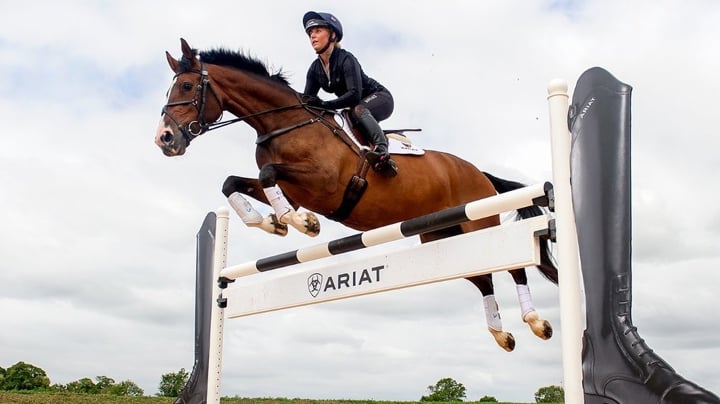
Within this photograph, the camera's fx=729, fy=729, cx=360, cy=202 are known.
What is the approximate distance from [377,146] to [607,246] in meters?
1.70

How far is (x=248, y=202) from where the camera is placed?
369 centimetres

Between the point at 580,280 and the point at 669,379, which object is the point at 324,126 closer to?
the point at 580,280

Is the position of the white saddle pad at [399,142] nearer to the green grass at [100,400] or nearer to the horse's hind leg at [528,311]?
the horse's hind leg at [528,311]

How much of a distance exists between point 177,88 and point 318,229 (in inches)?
40.7

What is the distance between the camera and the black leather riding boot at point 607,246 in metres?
2.13

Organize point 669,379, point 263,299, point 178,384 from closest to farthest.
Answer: point 669,379
point 263,299
point 178,384

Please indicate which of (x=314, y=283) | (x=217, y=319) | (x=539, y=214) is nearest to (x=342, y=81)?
(x=314, y=283)

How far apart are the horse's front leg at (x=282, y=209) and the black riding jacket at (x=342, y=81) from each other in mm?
620

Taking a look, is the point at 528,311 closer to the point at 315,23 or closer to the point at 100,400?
the point at 315,23

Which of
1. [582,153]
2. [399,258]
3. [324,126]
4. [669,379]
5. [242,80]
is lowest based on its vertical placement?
[669,379]

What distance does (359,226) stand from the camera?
3.91m

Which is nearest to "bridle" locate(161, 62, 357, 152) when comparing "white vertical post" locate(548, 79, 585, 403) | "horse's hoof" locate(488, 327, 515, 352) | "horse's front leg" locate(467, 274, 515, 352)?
"horse's front leg" locate(467, 274, 515, 352)

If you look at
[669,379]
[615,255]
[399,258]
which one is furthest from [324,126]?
[669,379]

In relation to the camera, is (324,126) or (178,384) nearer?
(324,126)
